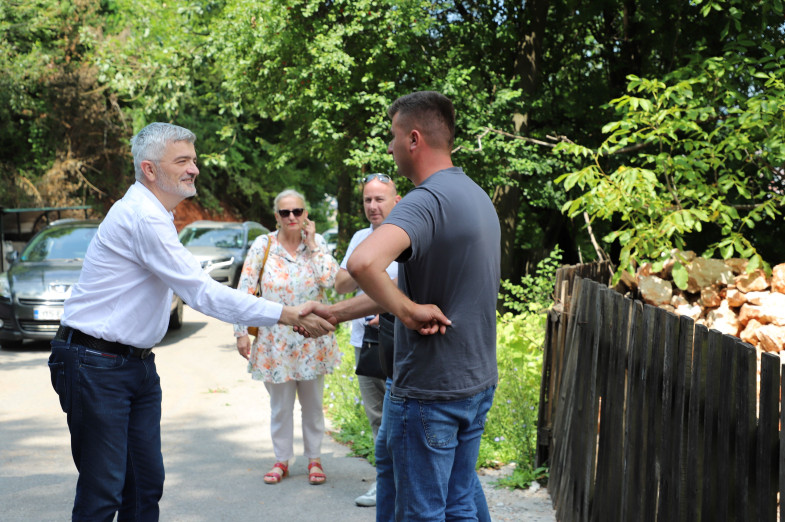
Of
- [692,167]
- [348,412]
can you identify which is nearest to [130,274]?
[348,412]

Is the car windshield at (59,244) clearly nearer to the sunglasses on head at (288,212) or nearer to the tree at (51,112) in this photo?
the sunglasses on head at (288,212)

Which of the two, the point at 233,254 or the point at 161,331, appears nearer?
the point at 161,331

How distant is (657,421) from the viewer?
347 centimetres

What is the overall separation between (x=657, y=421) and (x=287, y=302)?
123 inches

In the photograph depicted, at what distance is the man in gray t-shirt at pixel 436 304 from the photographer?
2.94 metres

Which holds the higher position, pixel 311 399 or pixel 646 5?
pixel 646 5

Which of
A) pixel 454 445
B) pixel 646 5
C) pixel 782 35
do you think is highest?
pixel 646 5

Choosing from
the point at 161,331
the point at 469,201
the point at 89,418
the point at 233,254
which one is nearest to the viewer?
the point at 469,201

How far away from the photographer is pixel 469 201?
10.0ft

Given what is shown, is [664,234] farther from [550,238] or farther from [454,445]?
[550,238]

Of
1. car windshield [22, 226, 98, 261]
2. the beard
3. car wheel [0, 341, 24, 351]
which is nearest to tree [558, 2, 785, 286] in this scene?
the beard

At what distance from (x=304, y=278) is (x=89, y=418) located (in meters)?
2.58

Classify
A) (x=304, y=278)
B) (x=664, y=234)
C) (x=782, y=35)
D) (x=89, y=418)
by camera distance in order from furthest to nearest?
(x=782, y=35) < (x=664, y=234) < (x=304, y=278) < (x=89, y=418)

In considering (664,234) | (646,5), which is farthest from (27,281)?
(646,5)
